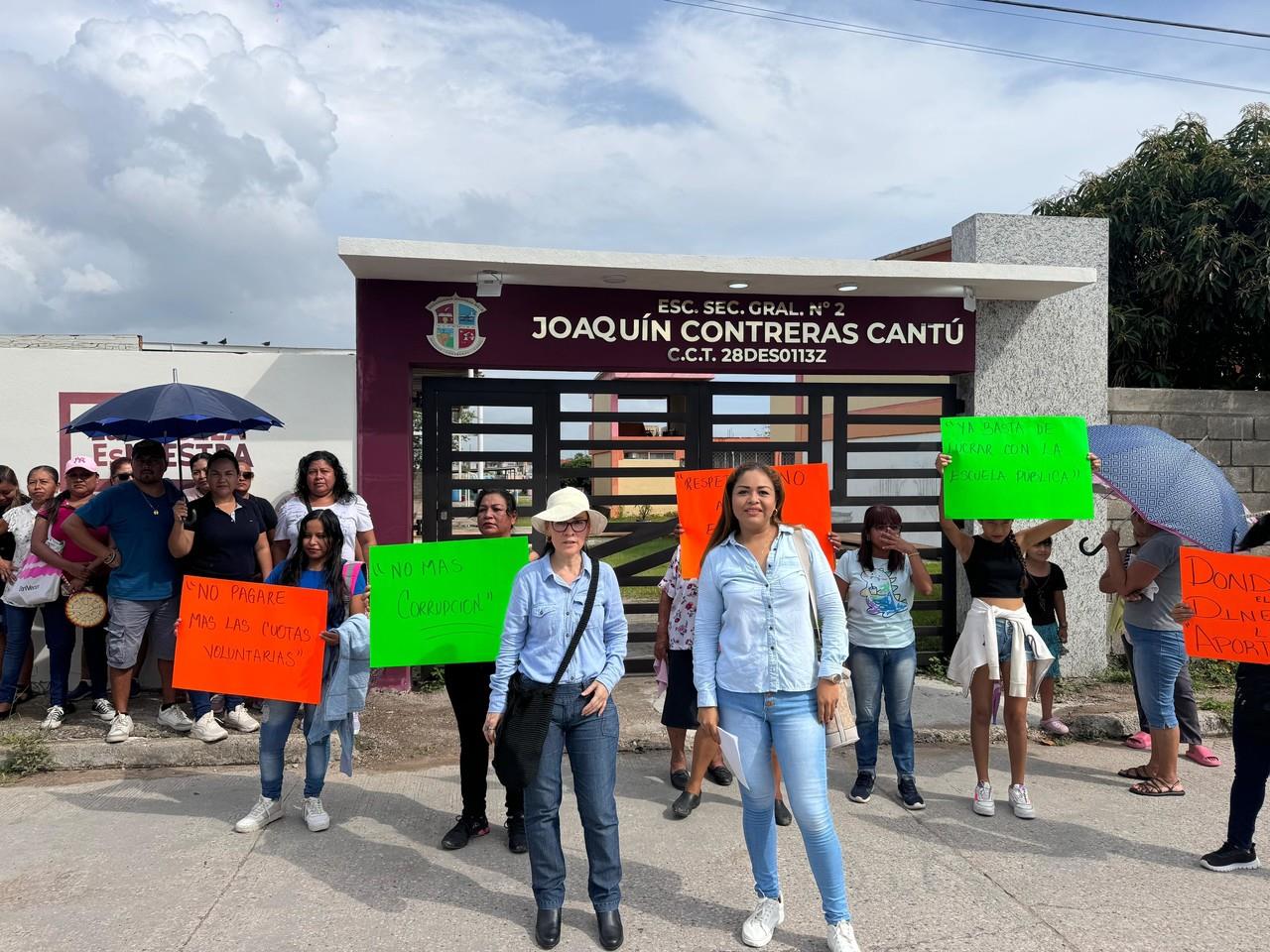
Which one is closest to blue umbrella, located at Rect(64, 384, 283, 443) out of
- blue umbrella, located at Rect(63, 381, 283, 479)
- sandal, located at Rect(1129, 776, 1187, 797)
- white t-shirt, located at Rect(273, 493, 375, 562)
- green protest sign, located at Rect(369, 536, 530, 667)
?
blue umbrella, located at Rect(63, 381, 283, 479)

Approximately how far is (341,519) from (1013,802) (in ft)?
13.7

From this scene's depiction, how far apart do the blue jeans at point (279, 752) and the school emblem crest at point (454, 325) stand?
10.8 ft

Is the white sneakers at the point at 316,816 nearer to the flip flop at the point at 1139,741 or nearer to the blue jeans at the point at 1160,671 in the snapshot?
the blue jeans at the point at 1160,671

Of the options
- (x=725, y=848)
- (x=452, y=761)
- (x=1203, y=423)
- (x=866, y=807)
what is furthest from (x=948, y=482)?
(x=1203, y=423)

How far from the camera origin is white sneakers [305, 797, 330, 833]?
436cm

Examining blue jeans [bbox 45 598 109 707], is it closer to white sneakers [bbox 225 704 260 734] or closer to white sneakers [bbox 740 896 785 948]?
white sneakers [bbox 225 704 260 734]

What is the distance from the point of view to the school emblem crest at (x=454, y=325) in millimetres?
6914

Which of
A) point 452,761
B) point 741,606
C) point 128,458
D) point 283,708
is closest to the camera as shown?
point 741,606

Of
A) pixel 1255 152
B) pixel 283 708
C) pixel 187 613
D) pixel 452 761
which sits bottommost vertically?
pixel 452 761

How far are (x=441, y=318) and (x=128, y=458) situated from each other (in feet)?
8.29

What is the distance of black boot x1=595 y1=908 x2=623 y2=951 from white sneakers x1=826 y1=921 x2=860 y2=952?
2.56ft

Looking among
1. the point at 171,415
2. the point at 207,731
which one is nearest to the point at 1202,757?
the point at 207,731

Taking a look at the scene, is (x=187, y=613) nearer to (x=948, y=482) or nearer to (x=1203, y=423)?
(x=948, y=482)

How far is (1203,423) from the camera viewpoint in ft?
25.7
